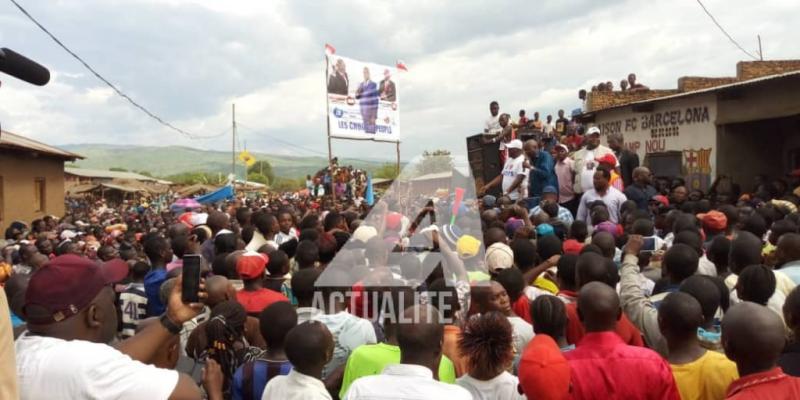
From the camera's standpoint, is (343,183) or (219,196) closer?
(343,183)

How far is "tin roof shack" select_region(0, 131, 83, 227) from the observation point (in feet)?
65.2

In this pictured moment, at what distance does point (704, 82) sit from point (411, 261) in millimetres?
16604

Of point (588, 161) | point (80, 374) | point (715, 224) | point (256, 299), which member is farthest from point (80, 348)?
point (588, 161)

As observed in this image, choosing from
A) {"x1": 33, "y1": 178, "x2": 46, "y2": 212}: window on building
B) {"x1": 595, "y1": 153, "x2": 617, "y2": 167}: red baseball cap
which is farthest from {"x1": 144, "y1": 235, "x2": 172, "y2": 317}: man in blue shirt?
{"x1": 33, "y1": 178, "x2": 46, "y2": 212}: window on building

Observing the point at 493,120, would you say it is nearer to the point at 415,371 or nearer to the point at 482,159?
the point at 482,159

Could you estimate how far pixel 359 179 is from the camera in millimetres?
21750

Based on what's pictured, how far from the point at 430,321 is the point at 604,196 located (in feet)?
18.2

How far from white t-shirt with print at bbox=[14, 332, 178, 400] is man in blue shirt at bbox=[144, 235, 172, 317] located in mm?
3051

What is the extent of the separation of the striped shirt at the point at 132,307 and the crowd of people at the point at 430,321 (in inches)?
0.8

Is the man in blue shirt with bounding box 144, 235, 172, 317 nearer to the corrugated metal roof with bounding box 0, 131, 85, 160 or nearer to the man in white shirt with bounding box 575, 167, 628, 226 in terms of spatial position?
the man in white shirt with bounding box 575, 167, 628, 226

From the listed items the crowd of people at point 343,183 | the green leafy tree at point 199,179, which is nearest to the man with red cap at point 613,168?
the crowd of people at point 343,183

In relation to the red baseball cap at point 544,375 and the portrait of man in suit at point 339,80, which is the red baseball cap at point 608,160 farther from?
the portrait of man in suit at point 339,80

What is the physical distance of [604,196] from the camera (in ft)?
26.1

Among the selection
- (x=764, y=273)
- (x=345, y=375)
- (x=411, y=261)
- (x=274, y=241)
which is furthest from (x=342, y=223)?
(x=764, y=273)
